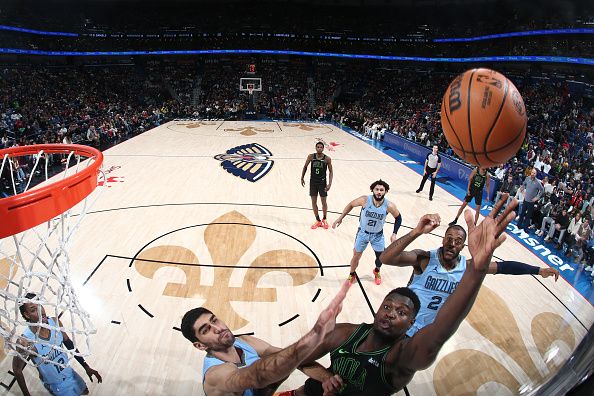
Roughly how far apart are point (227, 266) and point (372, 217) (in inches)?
96.3

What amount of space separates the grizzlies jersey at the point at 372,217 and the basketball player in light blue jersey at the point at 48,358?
3580mm

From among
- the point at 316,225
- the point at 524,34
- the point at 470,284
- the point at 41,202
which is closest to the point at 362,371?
the point at 470,284

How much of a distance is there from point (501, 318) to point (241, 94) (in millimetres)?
28881

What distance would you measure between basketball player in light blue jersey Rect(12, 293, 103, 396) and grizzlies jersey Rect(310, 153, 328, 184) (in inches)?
183

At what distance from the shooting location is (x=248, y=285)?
515cm

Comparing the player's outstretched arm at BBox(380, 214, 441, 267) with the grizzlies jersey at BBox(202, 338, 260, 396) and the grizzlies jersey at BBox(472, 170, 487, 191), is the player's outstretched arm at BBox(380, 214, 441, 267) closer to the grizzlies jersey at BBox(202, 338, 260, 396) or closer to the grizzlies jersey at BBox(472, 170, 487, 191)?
the grizzlies jersey at BBox(202, 338, 260, 396)

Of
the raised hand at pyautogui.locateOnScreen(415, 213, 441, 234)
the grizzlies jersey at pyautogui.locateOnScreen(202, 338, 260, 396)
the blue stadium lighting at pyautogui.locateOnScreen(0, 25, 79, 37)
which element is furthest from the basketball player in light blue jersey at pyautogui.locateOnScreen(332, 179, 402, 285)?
the blue stadium lighting at pyautogui.locateOnScreen(0, 25, 79, 37)

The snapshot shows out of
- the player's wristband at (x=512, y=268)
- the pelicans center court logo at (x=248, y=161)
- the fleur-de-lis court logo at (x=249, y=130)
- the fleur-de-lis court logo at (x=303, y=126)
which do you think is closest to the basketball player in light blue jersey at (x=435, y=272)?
the player's wristband at (x=512, y=268)

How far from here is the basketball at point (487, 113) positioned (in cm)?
274

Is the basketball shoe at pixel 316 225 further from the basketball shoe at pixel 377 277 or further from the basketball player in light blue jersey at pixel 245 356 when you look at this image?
the basketball player in light blue jersey at pixel 245 356

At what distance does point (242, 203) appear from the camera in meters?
8.44

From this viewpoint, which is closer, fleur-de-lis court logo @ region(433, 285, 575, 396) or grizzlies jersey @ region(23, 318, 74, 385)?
grizzlies jersey @ region(23, 318, 74, 385)

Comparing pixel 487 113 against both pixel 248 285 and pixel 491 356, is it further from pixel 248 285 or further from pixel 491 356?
pixel 248 285

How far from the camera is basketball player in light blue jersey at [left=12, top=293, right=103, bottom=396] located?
2.82m
